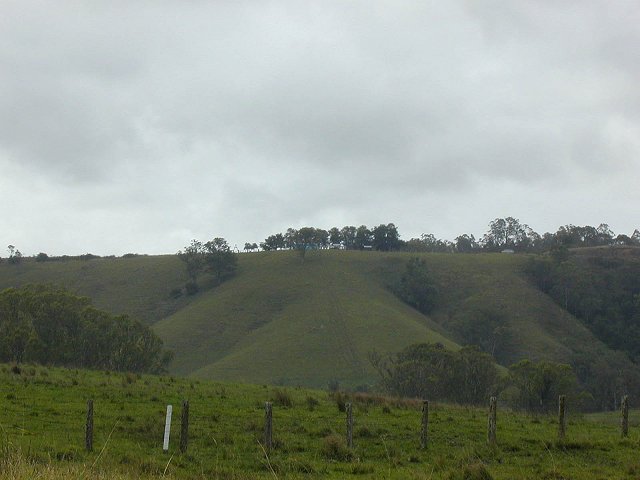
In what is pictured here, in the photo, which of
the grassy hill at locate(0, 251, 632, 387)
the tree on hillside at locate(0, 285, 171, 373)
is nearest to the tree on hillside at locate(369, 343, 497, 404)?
the grassy hill at locate(0, 251, 632, 387)

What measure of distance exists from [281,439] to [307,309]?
347 ft

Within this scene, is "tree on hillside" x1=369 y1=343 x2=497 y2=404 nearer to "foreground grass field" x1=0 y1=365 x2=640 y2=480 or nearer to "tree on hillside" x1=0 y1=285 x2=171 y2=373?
"tree on hillside" x1=0 y1=285 x2=171 y2=373

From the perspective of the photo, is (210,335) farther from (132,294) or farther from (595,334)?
(595,334)

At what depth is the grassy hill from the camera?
107938 mm

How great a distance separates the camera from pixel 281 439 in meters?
22.6

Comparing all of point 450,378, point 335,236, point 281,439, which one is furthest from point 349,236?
point 281,439

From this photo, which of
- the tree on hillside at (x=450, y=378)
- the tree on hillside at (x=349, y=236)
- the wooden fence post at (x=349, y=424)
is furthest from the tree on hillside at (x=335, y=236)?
the wooden fence post at (x=349, y=424)

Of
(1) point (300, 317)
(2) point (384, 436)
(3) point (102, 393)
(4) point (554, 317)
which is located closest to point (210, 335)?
(1) point (300, 317)

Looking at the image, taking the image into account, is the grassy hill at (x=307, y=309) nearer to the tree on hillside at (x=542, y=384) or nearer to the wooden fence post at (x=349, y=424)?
the tree on hillside at (x=542, y=384)

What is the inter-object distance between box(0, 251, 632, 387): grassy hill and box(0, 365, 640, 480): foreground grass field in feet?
205

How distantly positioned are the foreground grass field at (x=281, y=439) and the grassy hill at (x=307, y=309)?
205ft

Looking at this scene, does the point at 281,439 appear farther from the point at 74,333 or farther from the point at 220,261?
the point at 220,261

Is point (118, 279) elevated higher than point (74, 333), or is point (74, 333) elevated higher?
point (118, 279)

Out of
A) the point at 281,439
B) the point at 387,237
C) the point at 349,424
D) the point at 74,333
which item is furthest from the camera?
the point at 387,237
